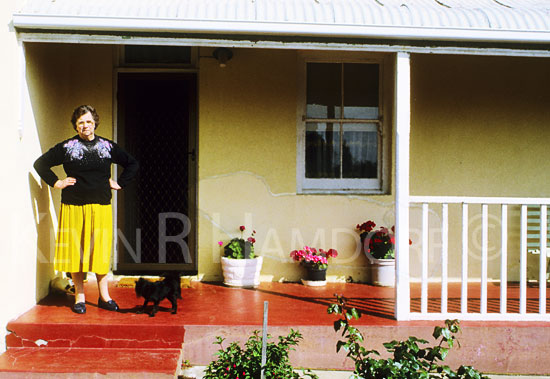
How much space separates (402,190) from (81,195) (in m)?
2.61

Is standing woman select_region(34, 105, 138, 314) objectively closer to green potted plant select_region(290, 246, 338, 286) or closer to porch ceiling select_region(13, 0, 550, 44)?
porch ceiling select_region(13, 0, 550, 44)

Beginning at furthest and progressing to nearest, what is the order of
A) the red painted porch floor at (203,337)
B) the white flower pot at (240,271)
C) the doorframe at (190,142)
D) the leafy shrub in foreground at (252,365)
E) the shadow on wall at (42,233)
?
the doorframe at (190,142) → the white flower pot at (240,271) → the shadow on wall at (42,233) → the red painted porch floor at (203,337) → the leafy shrub in foreground at (252,365)

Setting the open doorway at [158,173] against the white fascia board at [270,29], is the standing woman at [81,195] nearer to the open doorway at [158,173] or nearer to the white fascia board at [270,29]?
the white fascia board at [270,29]

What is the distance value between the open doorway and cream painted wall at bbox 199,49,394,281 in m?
0.29

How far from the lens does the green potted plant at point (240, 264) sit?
557 centimetres

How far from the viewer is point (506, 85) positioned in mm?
5965

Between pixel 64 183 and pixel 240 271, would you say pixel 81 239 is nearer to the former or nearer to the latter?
pixel 64 183

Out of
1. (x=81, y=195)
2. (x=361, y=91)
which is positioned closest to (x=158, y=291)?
(x=81, y=195)

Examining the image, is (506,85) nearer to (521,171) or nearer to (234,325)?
(521,171)

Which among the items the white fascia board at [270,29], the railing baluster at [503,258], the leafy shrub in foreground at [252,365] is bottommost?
the leafy shrub in foreground at [252,365]

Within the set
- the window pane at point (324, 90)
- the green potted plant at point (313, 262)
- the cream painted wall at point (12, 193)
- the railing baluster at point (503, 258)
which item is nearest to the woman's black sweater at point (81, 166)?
the cream painted wall at point (12, 193)

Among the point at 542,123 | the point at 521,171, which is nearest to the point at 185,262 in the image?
the point at 521,171

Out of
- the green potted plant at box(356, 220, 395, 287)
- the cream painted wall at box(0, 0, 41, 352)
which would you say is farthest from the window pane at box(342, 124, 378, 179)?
the cream painted wall at box(0, 0, 41, 352)

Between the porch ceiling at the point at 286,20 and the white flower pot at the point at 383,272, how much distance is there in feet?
7.70
